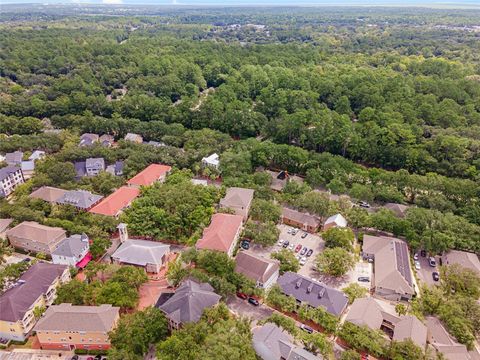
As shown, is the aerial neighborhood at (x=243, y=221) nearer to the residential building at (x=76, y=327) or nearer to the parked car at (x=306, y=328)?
the residential building at (x=76, y=327)

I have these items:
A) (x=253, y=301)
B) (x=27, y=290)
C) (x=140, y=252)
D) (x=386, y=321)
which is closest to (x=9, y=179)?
(x=27, y=290)

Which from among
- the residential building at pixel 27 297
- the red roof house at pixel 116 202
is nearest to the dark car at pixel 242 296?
the residential building at pixel 27 297

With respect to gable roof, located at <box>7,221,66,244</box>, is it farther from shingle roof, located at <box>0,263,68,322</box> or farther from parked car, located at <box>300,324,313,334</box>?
parked car, located at <box>300,324,313,334</box>

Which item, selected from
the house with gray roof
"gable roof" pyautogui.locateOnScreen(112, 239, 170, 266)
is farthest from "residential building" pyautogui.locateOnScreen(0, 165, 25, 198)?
"gable roof" pyautogui.locateOnScreen(112, 239, 170, 266)

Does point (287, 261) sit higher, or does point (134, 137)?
point (134, 137)

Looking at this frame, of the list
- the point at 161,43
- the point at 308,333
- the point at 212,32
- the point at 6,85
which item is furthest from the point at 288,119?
the point at 212,32

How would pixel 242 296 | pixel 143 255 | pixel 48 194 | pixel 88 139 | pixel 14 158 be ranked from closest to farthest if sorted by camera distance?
pixel 242 296 → pixel 143 255 → pixel 48 194 → pixel 14 158 → pixel 88 139

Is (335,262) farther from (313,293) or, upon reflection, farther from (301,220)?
(301,220)
